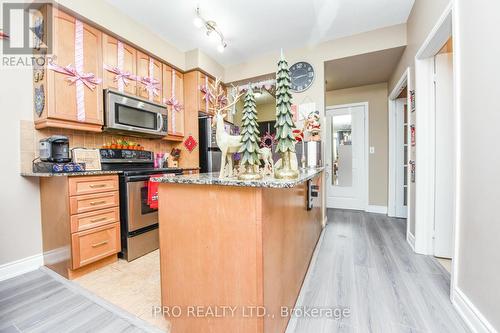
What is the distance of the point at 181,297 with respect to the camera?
1.09m

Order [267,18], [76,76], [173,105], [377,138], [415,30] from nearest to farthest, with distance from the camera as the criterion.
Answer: [76,76], [415,30], [267,18], [173,105], [377,138]

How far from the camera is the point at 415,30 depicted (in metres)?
2.26

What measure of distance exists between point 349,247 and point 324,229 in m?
0.66

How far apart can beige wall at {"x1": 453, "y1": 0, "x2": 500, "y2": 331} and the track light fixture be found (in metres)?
2.17

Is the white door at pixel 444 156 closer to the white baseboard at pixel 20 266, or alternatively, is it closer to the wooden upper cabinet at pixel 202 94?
the wooden upper cabinet at pixel 202 94

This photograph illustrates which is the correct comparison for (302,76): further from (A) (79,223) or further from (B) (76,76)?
(A) (79,223)

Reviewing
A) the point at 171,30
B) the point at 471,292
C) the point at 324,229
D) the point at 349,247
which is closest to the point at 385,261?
the point at 349,247

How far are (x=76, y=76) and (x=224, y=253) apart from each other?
2305 mm

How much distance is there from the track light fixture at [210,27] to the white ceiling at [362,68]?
1.59 m

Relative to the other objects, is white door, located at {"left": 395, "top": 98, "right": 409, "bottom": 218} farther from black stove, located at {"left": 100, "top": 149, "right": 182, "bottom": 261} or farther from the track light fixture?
black stove, located at {"left": 100, "top": 149, "right": 182, "bottom": 261}

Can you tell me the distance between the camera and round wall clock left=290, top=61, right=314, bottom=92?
3082 millimetres

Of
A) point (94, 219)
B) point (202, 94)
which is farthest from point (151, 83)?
Answer: point (94, 219)

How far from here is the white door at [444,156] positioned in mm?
2021

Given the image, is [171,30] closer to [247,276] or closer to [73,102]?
[73,102]
